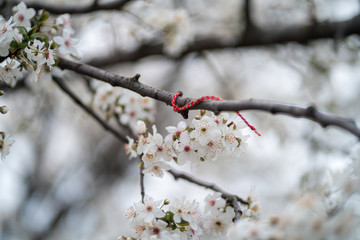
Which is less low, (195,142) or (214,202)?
(195,142)

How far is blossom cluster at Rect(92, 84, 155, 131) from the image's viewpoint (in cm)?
178

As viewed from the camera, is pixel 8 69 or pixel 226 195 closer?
pixel 8 69

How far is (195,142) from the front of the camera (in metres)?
1.13

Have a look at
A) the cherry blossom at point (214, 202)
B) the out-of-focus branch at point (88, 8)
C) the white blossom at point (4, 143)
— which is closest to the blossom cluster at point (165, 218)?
the cherry blossom at point (214, 202)

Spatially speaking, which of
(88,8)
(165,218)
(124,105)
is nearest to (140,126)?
(165,218)

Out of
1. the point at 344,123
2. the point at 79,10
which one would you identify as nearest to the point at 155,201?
the point at 344,123

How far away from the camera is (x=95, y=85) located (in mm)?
1948

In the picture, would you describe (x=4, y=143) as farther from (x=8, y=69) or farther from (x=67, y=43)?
(x=67, y=43)

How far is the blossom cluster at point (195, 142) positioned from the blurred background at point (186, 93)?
0.73m

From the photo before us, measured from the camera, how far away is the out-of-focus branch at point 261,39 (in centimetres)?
275

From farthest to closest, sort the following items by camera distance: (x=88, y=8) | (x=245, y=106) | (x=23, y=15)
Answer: (x=88, y=8), (x=23, y=15), (x=245, y=106)

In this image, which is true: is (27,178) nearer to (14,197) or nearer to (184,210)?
(14,197)

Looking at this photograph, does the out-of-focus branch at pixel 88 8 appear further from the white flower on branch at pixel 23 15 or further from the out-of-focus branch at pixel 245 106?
the out-of-focus branch at pixel 245 106

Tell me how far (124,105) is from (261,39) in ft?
5.64
